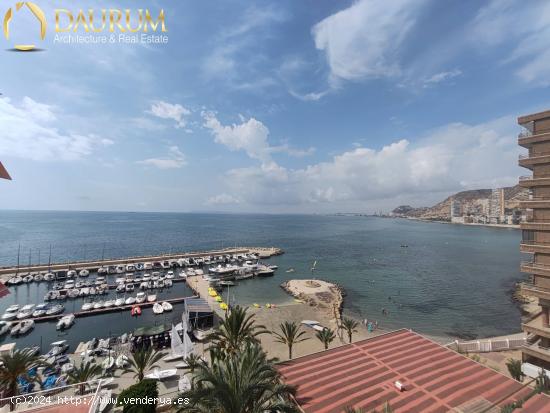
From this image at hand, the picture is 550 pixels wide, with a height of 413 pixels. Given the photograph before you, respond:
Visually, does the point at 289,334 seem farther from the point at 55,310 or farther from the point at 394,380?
the point at 55,310

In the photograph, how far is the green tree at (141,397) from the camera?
613 inches

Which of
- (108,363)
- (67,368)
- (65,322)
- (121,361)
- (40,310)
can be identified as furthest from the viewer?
(40,310)

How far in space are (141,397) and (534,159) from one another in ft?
113

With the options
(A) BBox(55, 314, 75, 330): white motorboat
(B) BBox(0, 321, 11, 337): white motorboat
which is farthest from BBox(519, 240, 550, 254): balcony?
(B) BBox(0, 321, 11, 337): white motorboat

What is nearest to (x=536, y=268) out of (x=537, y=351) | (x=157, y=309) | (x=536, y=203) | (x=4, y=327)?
(x=536, y=203)

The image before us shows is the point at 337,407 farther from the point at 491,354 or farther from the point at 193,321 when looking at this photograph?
the point at 193,321

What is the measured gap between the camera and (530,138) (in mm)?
23328

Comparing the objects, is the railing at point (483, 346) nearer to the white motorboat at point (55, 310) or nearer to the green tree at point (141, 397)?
the green tree at point (141, 397)

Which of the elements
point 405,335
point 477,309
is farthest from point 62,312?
point 477,309

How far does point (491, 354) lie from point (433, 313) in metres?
22.6

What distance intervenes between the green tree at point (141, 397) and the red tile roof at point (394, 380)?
27.7 ft

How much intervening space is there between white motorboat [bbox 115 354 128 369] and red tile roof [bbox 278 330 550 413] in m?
20.5

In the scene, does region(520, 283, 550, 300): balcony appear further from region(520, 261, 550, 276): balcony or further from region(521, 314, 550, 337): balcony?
region(521, 314, 550, 337): balcony

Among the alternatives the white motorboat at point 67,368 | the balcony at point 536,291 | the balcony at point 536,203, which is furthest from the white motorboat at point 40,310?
the balcony at point 536,203
